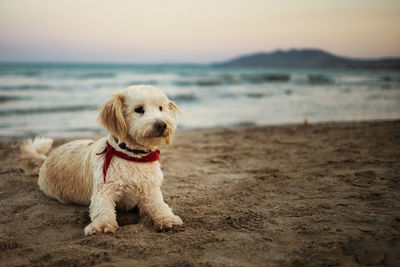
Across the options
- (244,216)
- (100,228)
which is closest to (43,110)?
(100,228)

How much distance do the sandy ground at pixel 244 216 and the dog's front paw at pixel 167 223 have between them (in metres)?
0.08

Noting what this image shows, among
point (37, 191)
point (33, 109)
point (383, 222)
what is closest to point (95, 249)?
point (37, 191)

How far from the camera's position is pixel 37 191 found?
4219 mm

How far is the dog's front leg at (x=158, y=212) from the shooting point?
9.72ft

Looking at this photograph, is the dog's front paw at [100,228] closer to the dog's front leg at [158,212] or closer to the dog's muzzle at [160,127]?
the dog's front leg at [158,212]

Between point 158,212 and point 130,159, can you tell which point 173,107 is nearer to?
point 130,159

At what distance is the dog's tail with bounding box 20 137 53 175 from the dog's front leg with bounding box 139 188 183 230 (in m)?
2.49

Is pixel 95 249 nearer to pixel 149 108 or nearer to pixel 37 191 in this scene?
pixel 149 108

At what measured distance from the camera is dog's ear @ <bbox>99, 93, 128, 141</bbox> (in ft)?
9.75

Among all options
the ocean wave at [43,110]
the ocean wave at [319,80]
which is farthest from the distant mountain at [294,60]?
the ocean wave at [43,110]

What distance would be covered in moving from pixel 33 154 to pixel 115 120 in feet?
8.35

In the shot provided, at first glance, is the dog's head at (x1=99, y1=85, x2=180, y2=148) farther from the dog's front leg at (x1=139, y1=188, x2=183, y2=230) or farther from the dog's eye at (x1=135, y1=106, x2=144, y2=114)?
the dog's front leg at (x1=139, y1=188, x2=183, y2=230)

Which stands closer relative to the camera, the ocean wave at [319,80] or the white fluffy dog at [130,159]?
the white fluffy dog at [130,159]

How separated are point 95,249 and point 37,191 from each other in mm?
2243
